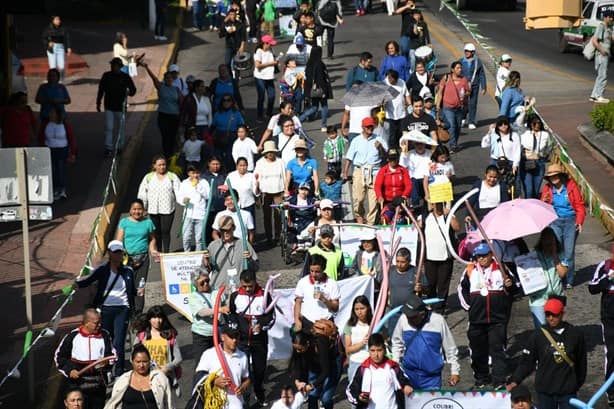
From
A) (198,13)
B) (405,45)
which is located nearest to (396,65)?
(405,45)

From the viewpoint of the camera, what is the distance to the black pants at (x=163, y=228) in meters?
19.3

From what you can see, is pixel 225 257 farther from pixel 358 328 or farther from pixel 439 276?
pixel 358 328

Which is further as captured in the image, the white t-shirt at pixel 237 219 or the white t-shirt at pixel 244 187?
the white t-shirt at pixel 244 187

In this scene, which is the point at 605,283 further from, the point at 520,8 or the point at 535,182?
the point at 520,8

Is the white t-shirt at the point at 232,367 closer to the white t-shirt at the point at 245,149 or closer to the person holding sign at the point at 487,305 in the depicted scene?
the person holding sign at the point at 487,305

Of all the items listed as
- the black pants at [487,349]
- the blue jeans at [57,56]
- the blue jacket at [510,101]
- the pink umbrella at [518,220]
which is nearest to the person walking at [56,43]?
the blue jeans at [57,56]

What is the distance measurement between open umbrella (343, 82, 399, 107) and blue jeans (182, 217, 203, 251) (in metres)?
4.40

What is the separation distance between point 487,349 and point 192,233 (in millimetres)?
5932

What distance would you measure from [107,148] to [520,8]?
26.6m

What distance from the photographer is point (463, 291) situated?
14828 millimetres

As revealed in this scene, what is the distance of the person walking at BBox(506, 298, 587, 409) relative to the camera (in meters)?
12.8

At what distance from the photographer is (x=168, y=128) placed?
2391cm

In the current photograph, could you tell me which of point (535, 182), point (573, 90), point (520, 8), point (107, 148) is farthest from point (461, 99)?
point (520, 8)

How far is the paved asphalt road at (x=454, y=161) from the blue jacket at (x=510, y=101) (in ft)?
3.89
